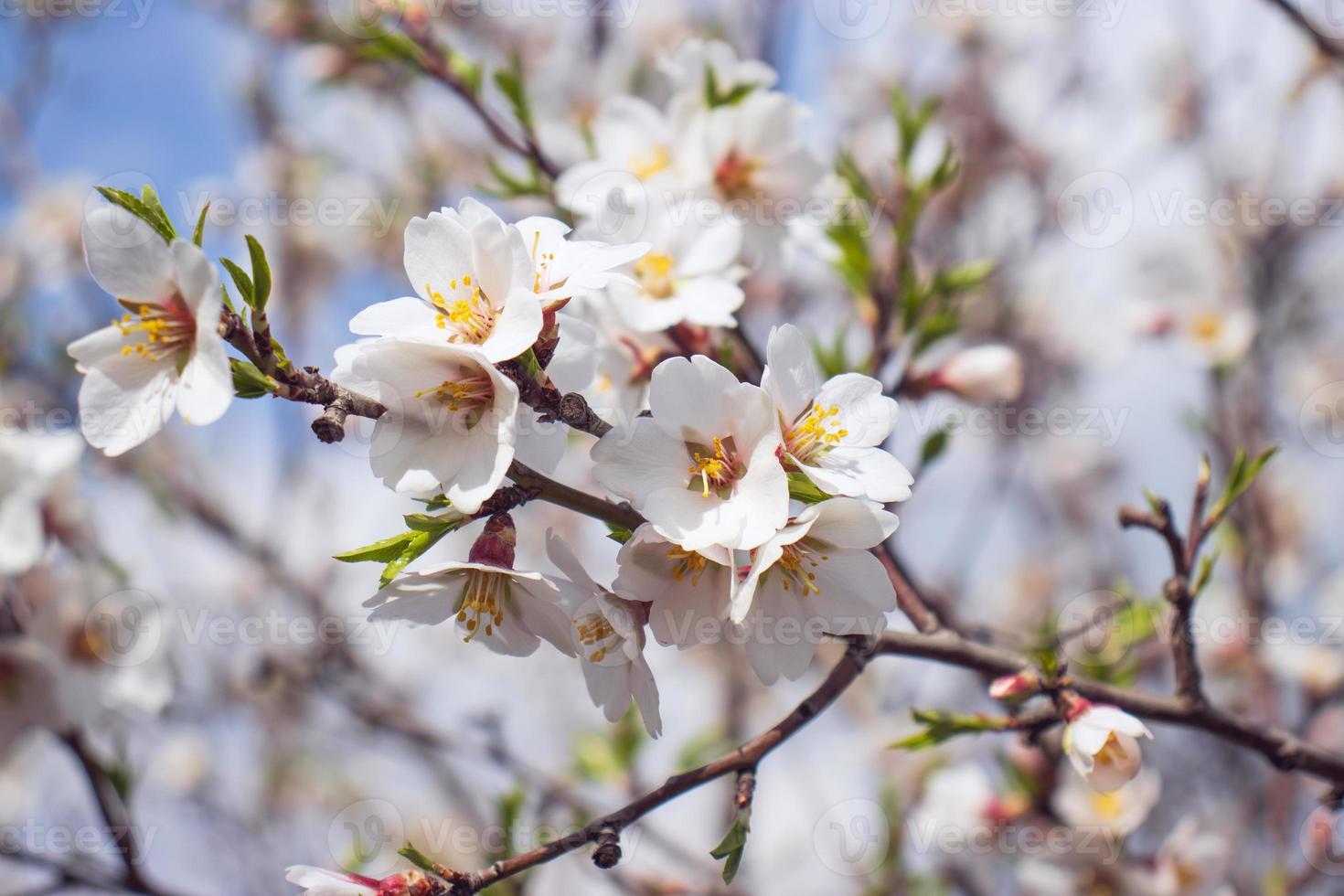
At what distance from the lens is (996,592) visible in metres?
6.77

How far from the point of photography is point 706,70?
179 cm

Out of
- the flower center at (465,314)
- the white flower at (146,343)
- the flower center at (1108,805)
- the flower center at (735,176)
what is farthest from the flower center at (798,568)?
the flower center at (1108,805)

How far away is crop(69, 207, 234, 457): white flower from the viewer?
97cm

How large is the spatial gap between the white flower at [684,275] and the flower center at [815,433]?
0.31 metres

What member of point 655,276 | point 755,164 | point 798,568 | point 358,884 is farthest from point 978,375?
point 358,884

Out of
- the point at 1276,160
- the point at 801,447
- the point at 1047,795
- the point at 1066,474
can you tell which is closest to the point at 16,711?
the point at 801,447

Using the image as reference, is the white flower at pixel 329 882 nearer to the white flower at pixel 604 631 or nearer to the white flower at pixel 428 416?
the white flower at pixel 604 631

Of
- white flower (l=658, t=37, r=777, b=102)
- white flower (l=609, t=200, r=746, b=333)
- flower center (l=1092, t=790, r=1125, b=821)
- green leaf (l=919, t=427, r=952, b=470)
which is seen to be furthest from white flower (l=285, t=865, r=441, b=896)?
flower center (l=1092, t=790, r=1125, b=821)

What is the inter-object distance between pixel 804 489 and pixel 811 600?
16 cm

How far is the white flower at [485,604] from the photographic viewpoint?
1.09 metres

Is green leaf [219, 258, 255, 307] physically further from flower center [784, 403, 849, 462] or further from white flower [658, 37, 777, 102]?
white flower [658, 37, 777, 102]

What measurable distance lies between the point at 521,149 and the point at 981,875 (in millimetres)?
2652

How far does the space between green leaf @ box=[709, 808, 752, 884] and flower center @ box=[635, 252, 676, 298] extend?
808 millimetres

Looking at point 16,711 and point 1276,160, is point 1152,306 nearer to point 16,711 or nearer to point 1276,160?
point 1276,160
